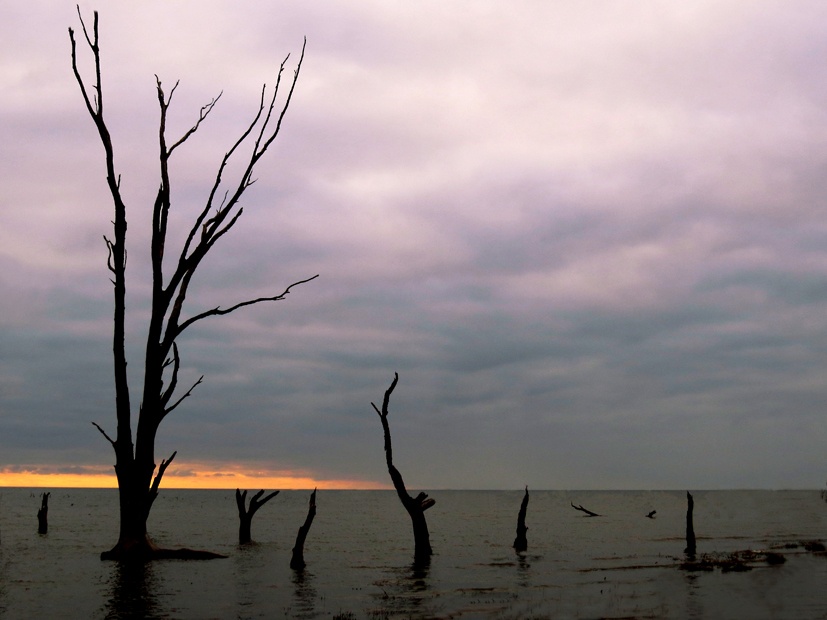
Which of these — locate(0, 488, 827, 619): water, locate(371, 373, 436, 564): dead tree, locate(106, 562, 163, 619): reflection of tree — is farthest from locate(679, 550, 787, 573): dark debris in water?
locate(106, 562, 163, 619): reflection of tree

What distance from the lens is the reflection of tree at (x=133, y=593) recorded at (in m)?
24.6

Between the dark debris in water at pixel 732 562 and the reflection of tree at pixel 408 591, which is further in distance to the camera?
the dark debris in water at pixel 732 562

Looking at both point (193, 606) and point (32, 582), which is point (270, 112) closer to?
point (193, 606)

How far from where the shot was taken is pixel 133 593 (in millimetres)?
27844

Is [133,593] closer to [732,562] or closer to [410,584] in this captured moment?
[410,584]

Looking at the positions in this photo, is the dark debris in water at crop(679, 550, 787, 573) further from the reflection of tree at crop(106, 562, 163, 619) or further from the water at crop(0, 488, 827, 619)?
the reflection of tree at crop(106, 562, 163, 619)

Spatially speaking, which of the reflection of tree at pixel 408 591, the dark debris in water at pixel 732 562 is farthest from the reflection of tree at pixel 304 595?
the dark debris in water at pixel 732 562

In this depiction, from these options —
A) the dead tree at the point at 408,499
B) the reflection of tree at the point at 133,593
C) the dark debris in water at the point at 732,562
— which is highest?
A: the dead tree at the point at 408,499

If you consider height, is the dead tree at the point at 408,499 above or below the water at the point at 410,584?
above

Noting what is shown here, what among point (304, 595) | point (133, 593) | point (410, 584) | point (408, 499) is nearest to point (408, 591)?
point (410, 584)

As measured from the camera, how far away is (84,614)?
24625mm

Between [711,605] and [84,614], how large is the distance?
726 inches

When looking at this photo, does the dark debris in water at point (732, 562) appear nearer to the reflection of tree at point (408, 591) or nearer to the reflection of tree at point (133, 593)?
the reflection of tree at point (408, 591)

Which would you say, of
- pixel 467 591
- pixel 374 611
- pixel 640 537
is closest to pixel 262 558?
pixel 467 591
